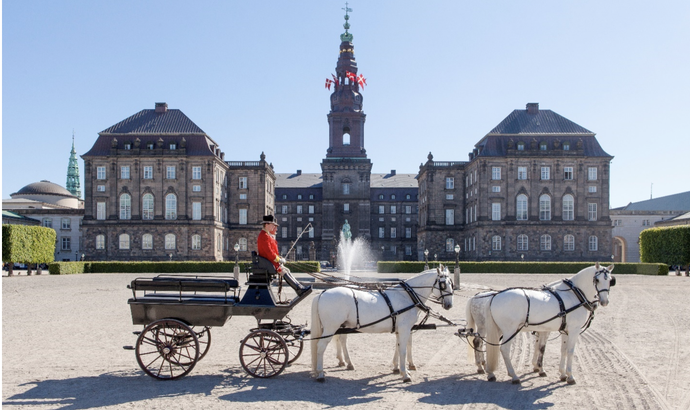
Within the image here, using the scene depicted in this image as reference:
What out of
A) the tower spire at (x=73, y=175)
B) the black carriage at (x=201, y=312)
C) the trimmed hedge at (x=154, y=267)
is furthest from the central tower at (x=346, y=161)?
the black carriage at (x=201, y=312)

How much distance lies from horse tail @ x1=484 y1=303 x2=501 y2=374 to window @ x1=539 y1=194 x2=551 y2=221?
63.4 meters

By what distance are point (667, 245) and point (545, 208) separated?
647 inches

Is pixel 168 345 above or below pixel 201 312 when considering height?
below

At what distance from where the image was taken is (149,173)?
73.4 m

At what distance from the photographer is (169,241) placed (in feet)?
238

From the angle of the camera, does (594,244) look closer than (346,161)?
Yes

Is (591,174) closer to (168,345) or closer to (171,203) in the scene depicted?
(171,203)

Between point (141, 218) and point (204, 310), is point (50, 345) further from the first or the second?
point (141, 218)

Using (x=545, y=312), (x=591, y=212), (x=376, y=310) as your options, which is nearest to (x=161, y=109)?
(x=591, y=212)

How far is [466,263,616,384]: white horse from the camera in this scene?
37.7ft

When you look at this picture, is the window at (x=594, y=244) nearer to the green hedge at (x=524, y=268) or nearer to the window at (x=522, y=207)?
the window at (x=522, y=207)

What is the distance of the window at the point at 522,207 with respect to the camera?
71500mm

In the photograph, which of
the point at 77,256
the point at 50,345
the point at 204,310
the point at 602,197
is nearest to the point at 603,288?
the point at 204,310

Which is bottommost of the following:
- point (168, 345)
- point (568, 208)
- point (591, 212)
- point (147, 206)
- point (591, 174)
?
point (168, 345)
